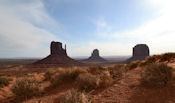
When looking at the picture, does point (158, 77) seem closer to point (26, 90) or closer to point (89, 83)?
point (89, 83)

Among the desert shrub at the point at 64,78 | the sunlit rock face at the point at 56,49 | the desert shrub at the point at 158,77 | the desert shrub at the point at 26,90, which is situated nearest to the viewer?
the desert shrub at the point at 158,77

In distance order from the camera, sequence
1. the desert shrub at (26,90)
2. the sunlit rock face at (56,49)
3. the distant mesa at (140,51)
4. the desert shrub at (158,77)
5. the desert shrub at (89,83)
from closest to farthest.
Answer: the desert shrub at (158,77) → the desert shrub at (89,83) → the desert shrub at (26,90) → the sunlit rock face at (56,49) → the distant mesa at (140,51)

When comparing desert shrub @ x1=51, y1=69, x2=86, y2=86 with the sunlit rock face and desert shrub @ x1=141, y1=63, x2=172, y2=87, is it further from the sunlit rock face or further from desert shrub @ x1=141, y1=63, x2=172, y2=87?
the sunlit rock face

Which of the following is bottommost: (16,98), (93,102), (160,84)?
(16,98)

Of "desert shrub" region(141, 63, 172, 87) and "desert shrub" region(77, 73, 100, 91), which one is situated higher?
"desert shrub" region(141, 63, 172, 87)

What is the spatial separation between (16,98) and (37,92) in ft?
3.59

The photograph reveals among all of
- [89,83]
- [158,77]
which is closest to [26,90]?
[89,83]

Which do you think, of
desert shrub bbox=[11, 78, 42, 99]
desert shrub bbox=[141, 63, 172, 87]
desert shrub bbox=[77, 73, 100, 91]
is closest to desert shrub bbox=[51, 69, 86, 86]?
desert shrub bbox=[11, 78, 42, 99]

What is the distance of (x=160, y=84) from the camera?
5.14m

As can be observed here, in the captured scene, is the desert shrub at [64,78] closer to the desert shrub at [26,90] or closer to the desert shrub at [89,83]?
the desert shrub at [26,90]

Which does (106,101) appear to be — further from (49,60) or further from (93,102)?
(49,60)

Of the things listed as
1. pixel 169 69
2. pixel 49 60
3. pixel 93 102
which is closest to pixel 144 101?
pixel 93 102

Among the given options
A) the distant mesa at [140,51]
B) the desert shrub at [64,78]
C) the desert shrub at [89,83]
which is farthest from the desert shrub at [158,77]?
the distant mesa at [140,51]

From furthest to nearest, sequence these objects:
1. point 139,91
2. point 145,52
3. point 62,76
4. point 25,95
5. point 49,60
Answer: point 145,52, point 49,60, point 62,76, point 25,95, point 139,91
